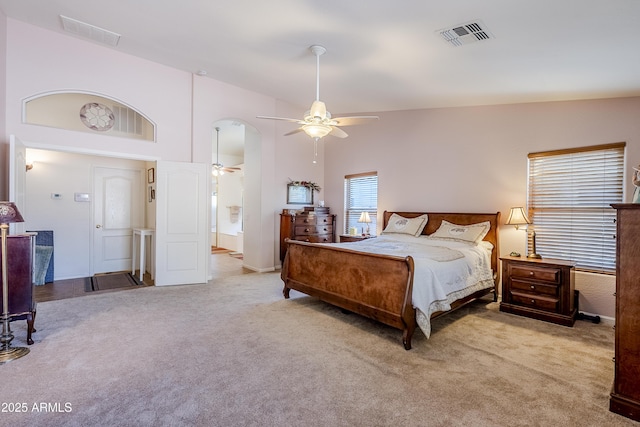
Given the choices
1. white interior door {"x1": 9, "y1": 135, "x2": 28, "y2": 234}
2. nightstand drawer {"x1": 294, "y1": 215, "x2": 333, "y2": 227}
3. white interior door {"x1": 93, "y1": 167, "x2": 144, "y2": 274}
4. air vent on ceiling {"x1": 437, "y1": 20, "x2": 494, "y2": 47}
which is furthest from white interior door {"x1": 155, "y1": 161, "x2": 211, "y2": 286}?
air vent on ceiling {"x1": 437, "y1": 20, "x2": 494, "y2": 47}

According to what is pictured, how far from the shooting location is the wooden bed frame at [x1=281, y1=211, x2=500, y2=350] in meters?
2.93

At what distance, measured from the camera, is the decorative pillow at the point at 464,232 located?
14.8ft

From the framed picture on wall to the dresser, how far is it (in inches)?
11.8

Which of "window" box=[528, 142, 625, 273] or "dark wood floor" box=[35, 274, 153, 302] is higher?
"window" box=[528, 142, 625, 273]

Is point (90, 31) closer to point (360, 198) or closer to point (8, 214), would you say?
point (8, 214)

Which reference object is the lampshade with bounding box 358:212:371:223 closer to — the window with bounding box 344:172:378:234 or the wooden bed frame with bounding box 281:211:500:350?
the window with bounding box 344:172:378:234

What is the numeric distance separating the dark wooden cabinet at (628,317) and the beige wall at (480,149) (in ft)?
7.54

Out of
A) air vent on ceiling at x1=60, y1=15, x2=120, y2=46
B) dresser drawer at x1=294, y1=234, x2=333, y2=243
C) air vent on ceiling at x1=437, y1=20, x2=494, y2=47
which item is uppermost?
air vent on ceiling at x1=60, y1=15, x2=120, y2=46

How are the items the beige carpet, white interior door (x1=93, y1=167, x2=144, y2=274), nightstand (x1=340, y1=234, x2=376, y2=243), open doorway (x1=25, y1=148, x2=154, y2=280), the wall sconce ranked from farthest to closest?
nightstand (x1=340, y1=234, x2=376, y2=243) → white interior door (x1=93, y1=167, x2=144, y2=274) → open doorway (x1=25, y1=148, x2=154, y2=280) → the wall sconce → the beige carpet

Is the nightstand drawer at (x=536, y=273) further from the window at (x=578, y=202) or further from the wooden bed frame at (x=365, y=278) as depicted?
the window at (x=578, y=202)

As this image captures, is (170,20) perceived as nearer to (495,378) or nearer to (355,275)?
(355,275)

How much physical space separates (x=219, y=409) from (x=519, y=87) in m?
4.83

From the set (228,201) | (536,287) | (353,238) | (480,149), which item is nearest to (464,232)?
(536,287)

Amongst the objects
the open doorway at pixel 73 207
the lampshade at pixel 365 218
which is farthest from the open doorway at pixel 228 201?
the lampshade at pixel 365 218
